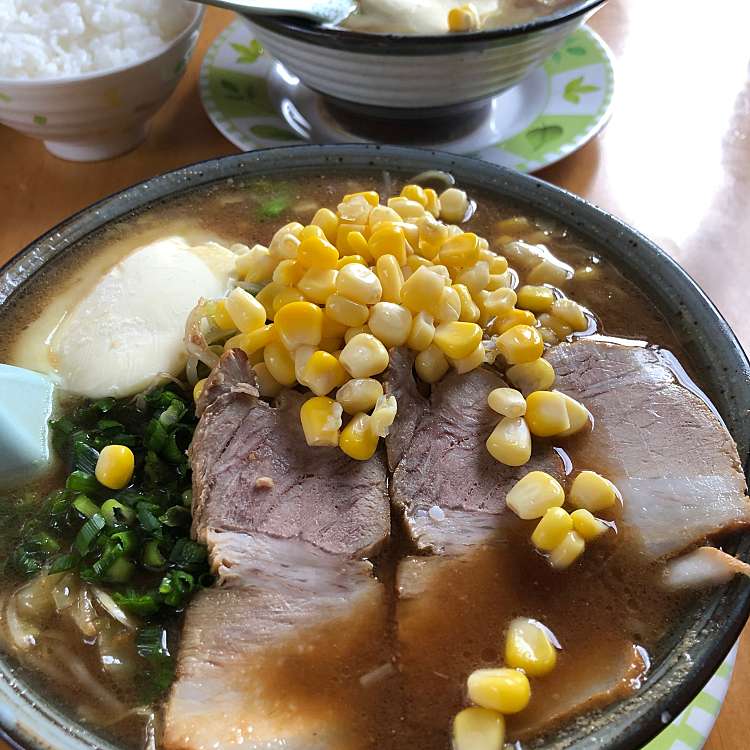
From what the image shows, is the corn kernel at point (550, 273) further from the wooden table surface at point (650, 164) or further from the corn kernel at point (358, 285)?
the wooden table surface at point (650, 164)

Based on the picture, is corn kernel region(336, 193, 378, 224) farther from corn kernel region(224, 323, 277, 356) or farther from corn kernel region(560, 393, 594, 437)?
corn kernel region(560, 393, 594, 437)

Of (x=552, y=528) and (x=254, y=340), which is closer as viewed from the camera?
(x=552, y=528)

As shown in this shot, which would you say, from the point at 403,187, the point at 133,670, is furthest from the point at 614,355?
the point at 133,670

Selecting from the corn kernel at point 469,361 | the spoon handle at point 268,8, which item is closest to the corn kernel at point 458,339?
the corn kernel at point 469,361

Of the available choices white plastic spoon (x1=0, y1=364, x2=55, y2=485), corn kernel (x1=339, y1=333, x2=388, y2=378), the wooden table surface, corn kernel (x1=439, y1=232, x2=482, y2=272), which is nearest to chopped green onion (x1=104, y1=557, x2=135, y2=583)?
white plastic spoon (x1=0, y1=364, x2=55, y2=485)

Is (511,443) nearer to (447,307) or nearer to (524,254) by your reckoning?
(447,307)

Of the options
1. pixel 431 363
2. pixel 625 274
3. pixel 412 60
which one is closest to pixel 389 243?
pixel 431 363

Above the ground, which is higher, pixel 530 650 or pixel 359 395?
pixel 359 395
